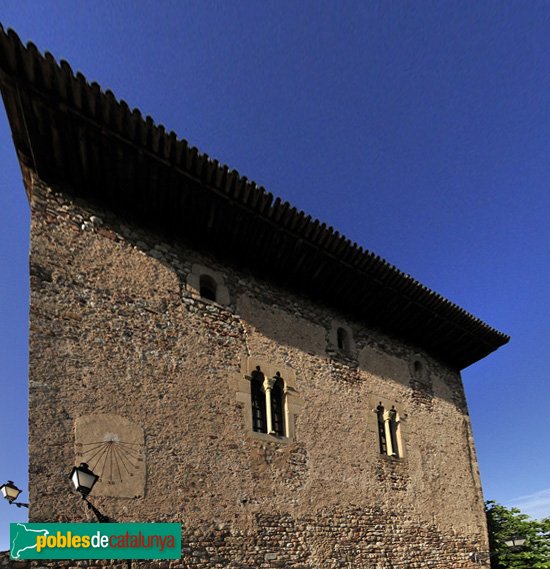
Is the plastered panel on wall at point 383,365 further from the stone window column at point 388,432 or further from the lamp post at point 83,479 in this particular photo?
the lamp post at point 83,479

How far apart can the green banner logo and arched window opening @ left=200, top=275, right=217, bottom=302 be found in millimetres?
3218

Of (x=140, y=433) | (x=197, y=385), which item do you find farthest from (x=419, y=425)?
(x=140, y=433)

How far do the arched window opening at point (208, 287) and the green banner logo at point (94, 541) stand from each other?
3218 mm

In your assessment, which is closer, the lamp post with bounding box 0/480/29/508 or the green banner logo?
the green banner logo

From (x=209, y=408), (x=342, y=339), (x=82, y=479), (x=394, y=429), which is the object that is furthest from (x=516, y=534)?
(x=82, y=479)

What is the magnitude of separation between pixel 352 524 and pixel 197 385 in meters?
3.51

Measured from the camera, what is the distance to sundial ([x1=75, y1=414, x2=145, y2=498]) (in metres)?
5.35

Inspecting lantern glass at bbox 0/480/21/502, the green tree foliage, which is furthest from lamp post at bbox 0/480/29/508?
the green tree foliage

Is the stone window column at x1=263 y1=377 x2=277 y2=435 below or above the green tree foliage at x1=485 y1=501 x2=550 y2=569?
above

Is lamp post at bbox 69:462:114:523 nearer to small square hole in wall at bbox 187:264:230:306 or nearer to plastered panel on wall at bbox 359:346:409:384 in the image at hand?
small square hole in wall at bbox 187:264:230:306

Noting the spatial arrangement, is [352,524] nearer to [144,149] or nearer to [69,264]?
[69,264]

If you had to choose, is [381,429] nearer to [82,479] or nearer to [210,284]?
[210,284]

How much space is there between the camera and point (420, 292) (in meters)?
10.0

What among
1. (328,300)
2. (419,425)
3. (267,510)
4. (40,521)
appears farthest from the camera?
(419,425)
